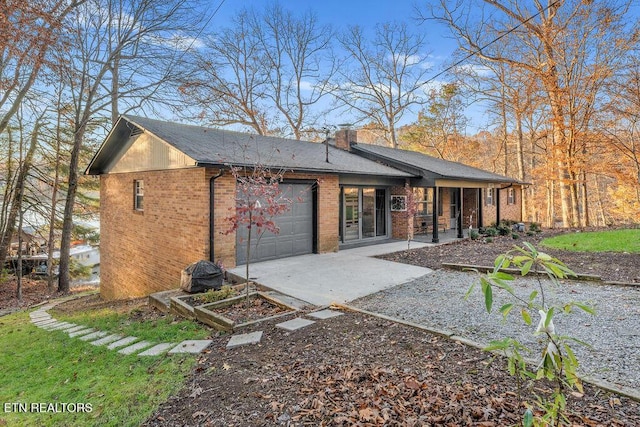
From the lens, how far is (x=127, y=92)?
15297mm

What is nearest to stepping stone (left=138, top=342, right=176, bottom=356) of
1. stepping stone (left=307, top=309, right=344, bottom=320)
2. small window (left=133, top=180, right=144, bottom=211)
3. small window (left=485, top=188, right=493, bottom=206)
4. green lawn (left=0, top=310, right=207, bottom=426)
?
green lawn (left=0, top=310, right=207, bottom=426)

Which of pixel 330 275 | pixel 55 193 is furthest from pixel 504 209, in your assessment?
pixel 55 193

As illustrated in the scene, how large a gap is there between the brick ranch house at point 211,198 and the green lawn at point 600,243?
Result: 11.6 ft

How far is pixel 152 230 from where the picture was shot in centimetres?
1058

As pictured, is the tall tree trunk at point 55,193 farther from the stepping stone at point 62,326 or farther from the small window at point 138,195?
the stepping stone at point 62,326

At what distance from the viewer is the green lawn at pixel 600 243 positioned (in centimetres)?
1037

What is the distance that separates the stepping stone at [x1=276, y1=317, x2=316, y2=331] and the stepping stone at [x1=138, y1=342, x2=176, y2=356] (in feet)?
4.82

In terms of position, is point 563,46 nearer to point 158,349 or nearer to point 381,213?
point 381,213

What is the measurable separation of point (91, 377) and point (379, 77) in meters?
25.9

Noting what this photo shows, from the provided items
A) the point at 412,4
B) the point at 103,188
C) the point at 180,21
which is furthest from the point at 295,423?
the point at 412,4

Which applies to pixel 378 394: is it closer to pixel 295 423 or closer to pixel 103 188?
pixel 295 423

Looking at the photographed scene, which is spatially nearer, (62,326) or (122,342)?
(122,342)

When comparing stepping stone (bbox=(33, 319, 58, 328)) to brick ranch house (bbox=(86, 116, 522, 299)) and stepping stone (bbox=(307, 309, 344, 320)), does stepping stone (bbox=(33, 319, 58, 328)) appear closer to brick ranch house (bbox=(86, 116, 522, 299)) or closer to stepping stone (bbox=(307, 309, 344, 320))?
brick ranch house (bbox=(86, 116, 522, 299))

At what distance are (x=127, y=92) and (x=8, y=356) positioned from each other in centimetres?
1229
